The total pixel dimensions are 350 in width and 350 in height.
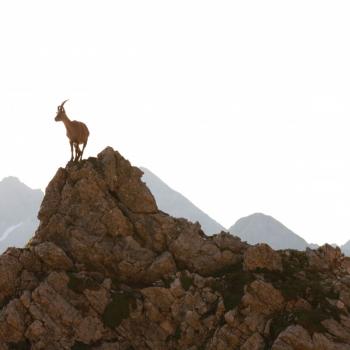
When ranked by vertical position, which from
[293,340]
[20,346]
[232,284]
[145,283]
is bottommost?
[20,346]

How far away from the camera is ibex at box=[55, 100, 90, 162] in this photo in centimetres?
4353

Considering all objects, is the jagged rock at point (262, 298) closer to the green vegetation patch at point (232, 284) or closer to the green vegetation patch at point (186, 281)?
the green vegetation patch at point (232, 284)

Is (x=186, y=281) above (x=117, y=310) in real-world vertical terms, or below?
above

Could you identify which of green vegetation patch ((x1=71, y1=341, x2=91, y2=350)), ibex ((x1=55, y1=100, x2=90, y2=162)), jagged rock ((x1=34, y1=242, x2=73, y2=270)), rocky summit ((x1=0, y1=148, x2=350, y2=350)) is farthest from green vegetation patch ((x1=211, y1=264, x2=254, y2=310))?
ibex ((x1=55, y1=100, x2=90, y2=162))

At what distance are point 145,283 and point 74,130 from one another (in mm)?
14822

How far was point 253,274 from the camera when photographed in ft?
119

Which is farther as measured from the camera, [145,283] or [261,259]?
[145,283]

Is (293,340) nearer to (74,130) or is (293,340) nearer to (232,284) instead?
(232,284)

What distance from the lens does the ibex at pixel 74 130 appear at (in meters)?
43.5

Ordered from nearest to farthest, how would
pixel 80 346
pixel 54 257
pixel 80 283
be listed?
pixel 80 346
pixel 80 283
pixel 54 257

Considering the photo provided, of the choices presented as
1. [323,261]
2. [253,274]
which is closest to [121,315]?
[253,274]

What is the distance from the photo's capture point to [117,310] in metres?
35.2

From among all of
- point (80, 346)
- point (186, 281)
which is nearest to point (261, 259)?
point (186, 281)

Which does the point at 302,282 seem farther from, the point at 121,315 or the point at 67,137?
the point at 67,137
